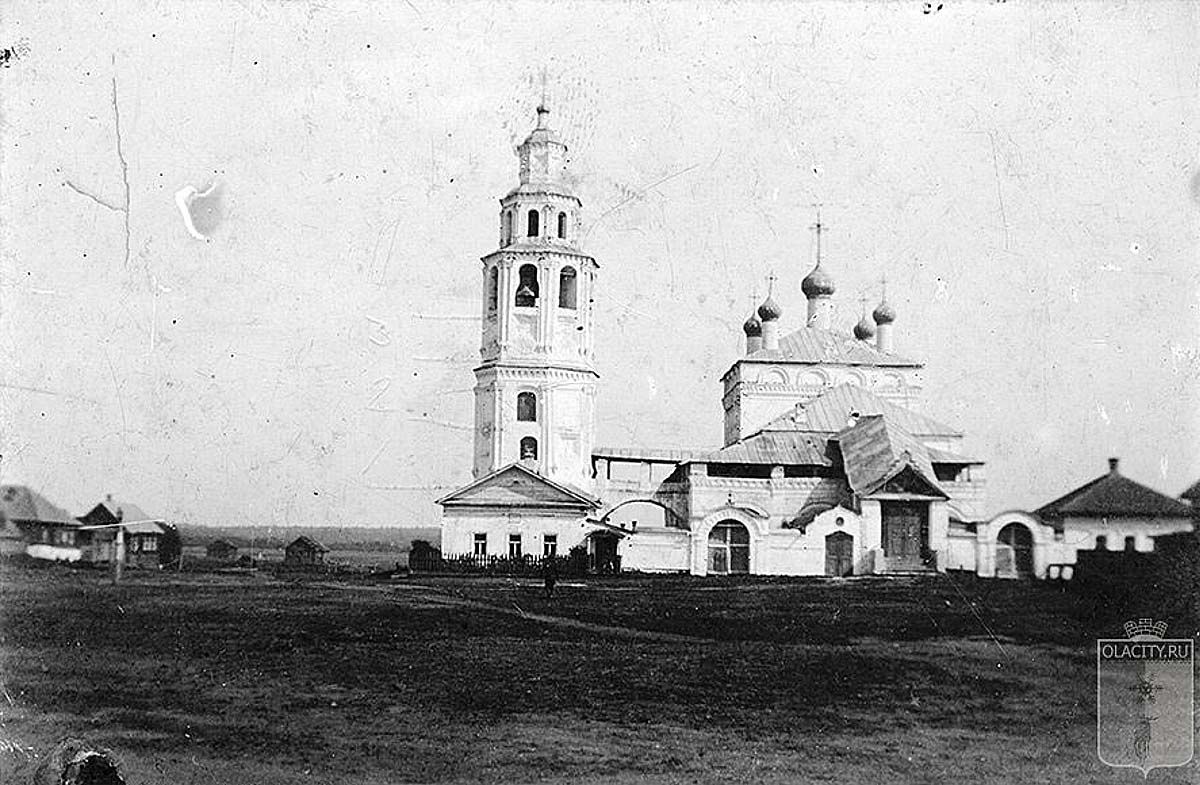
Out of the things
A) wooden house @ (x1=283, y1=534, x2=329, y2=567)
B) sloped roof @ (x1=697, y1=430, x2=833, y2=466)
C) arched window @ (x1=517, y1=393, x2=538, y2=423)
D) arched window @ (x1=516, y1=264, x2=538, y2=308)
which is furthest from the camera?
sloped roof @ (x1=697, y1=430, x2=833, y2=466)

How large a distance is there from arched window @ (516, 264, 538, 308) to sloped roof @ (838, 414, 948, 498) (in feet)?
13.3

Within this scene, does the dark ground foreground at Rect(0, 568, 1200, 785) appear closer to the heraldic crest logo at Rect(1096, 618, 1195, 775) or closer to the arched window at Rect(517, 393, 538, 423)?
the heraldic crest logo at Rect(1096, 618, 1195, 775)

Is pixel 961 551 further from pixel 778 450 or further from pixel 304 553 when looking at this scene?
pixel 304 553

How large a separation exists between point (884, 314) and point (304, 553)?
6.54 m

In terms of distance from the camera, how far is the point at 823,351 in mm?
16000

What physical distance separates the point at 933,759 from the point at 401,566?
558 cm

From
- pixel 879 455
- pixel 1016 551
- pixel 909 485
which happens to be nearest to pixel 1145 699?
pixel 1016 551

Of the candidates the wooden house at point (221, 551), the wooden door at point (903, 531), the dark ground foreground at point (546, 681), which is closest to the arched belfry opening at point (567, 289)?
the dark ground foreground at point (546, 681)

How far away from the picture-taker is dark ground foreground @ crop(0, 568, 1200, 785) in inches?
405

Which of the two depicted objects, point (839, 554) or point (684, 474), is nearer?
point (839, 554)

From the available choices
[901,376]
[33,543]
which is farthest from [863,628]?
[33,543]

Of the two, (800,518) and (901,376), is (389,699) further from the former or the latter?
(901,376)

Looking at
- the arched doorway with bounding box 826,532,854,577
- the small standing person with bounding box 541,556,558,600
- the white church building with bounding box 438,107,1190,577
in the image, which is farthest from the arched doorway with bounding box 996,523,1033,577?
the small standing person with bounding box 541,556,558,600

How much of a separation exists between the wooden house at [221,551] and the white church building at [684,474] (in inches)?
84.6
